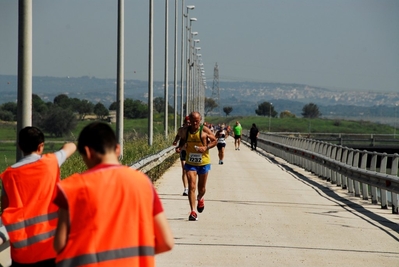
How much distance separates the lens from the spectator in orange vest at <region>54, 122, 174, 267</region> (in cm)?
492

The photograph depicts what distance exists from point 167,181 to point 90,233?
2098cm

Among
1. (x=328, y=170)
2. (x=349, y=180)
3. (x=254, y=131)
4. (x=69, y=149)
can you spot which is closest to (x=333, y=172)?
(x=328, y=170)

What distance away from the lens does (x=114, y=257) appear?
5043mm

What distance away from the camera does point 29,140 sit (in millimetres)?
6809

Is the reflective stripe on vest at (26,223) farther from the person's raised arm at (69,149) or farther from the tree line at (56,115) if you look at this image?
the tree line at (56,115)

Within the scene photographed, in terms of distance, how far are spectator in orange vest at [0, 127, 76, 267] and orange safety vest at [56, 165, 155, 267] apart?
135cm

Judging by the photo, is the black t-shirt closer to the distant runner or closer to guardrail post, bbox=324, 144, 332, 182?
guardrail post, bbox=324, 144, 332, 182

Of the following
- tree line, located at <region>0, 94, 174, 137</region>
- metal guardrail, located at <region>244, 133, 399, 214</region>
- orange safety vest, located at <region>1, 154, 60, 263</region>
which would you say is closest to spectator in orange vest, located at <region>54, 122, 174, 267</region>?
orange safety vest, located at <region>1, 154, 60, 263</region>

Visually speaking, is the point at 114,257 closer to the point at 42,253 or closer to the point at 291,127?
the point at 42,253

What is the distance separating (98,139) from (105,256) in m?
0.65

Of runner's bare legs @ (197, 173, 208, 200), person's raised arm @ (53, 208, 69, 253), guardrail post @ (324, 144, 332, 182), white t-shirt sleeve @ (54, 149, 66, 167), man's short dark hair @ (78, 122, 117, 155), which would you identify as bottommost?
guardrail post @ (324, 144, 332, 182)

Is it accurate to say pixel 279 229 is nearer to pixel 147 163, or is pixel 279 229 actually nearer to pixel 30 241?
pixel 147 163

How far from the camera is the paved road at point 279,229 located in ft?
39.0

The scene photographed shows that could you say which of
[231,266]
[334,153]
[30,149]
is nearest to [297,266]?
[231,266]
